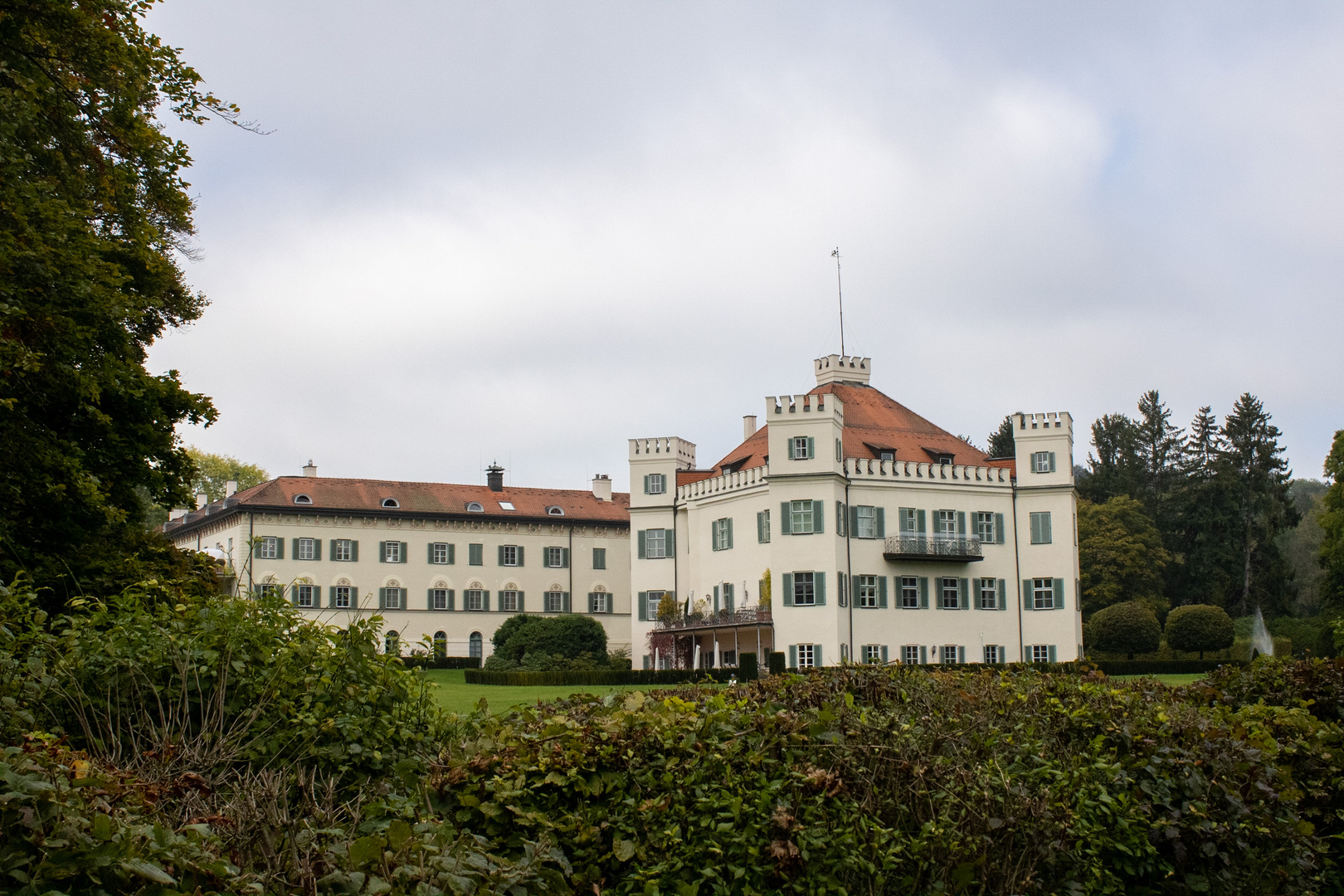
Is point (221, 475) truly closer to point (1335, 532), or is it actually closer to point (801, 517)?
point (801, 517)

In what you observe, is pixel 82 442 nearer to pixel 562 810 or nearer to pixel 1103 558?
pixel 562 810

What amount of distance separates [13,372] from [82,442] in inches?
83.6

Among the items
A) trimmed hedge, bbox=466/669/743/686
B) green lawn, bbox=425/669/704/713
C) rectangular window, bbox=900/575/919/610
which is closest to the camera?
green lawn, bbox=425/669/704/713

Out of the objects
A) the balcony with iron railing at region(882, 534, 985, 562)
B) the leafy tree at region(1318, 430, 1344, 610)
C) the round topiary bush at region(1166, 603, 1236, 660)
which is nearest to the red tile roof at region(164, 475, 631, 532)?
the balcony with iron railing at region(882, 534, 985, 562)

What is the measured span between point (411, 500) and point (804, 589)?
2381 centimetres

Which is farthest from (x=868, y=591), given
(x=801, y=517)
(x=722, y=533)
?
(x=722, y=533)

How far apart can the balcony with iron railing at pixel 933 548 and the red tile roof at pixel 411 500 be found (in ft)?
46.4

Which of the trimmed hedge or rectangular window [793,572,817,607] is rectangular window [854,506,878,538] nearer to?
rectangular window [793,572,817,607]

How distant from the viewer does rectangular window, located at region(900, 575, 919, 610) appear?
1773 inches

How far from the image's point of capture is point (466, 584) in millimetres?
59531

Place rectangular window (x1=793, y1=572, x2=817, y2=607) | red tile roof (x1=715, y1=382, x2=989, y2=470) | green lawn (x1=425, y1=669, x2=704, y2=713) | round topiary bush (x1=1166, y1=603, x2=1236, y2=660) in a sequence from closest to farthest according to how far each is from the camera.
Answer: green lawn (x1=425, y1=669, x2=704, y2=713) → rectangular window (x1=793, y1=572, x2=817, y2=607) → red tile roof (x1=715, y1=382, x2=989, y2=470) → round topiary bush (x1=1166, y1=603, x2=1236, y2=660)

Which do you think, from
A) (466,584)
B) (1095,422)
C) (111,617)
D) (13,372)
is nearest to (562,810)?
(111,617)

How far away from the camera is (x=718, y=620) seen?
148 ft

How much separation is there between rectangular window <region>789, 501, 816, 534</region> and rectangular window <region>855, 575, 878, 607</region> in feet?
9.03
